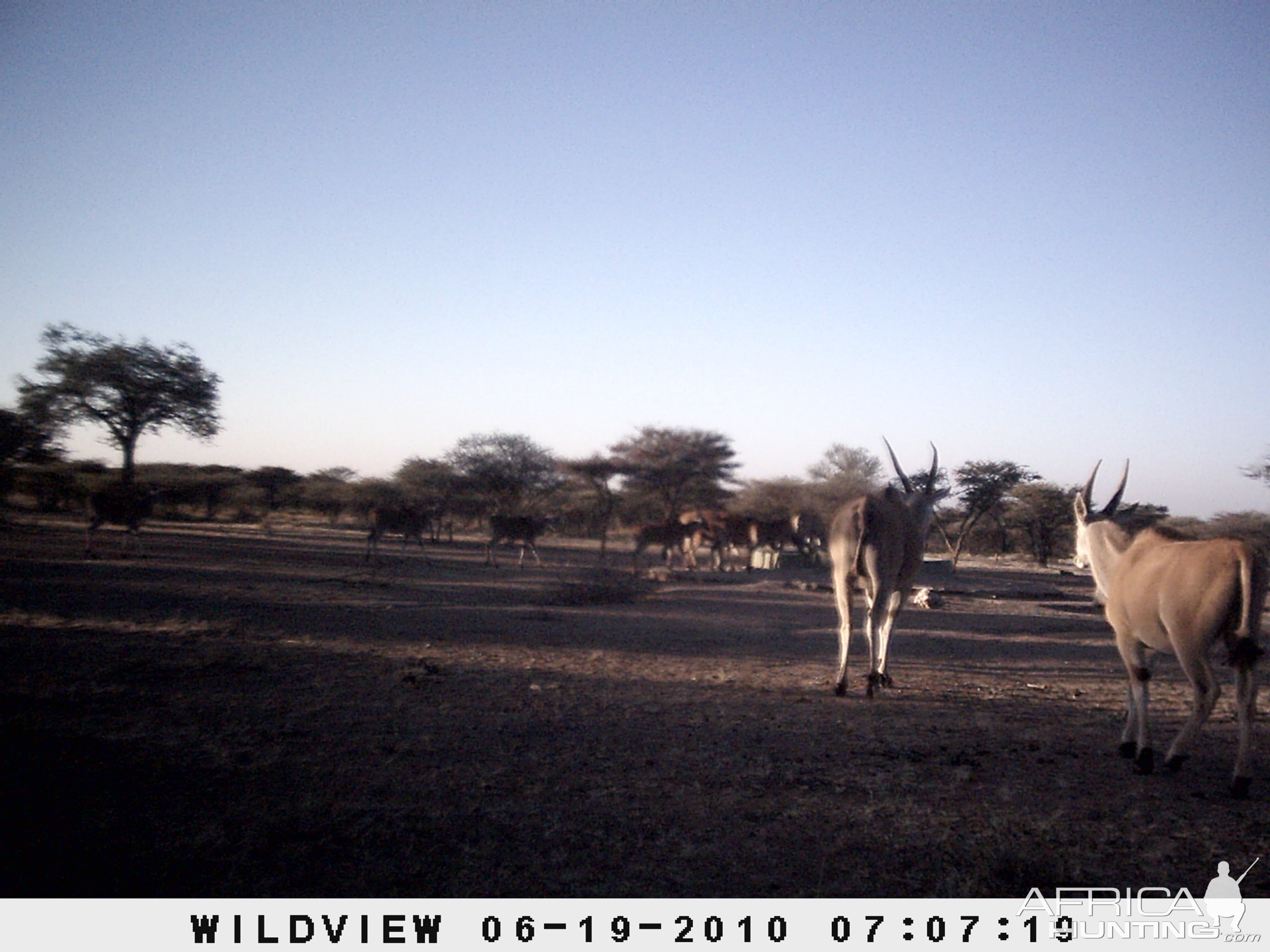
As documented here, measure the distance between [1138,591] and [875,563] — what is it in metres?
2.73

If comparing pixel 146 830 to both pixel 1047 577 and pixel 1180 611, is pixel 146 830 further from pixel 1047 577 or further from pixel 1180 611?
pixel 1047 577

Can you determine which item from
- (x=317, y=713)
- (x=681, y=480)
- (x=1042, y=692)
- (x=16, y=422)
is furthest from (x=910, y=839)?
(x=681, y=480)

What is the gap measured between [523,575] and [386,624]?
37.7ft

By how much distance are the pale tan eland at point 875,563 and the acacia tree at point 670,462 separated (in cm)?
3251

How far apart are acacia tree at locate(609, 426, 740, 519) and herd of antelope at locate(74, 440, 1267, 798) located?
2941 cm

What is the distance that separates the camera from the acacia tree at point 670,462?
42.4 metres

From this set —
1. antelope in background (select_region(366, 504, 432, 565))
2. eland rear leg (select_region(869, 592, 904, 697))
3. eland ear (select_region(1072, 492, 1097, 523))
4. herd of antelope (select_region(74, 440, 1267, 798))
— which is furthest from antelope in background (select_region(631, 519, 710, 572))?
eland ear (select_region(1072, 492, 1097, 523))

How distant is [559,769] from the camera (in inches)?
198

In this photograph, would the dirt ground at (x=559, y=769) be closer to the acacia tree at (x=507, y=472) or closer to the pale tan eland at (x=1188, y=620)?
the pale tan eland at (x=1188, y=620)

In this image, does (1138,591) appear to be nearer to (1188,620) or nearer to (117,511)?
(1188,620)

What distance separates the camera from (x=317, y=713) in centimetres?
614

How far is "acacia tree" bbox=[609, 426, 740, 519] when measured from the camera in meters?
42.4
